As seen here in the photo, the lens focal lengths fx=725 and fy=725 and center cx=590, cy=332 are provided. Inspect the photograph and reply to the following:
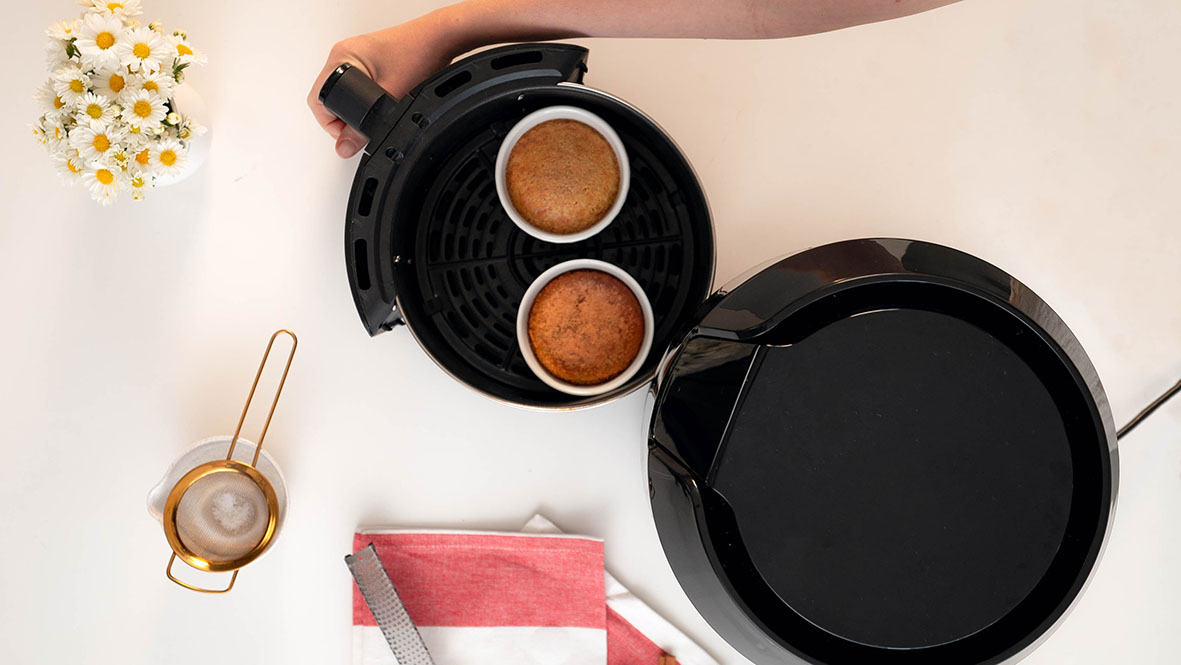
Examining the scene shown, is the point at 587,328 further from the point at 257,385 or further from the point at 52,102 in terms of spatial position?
the point at 52,102

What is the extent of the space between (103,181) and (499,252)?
1.14ft

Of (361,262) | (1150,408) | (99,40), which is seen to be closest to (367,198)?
(361,262)

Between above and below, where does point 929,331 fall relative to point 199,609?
above

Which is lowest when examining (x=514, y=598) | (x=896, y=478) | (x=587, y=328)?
(x=514, y=598)

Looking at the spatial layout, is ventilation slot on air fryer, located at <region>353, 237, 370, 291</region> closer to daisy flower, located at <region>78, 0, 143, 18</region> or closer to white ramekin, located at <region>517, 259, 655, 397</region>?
white ramekin, located at <region>517, 259, 655, 397</region>

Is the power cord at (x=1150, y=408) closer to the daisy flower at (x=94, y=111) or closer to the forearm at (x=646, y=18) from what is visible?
the forearm at (x=646, y=18)

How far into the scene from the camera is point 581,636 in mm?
745

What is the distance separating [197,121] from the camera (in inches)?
28.3

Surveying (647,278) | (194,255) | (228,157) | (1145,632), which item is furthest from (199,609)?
(1145,632)

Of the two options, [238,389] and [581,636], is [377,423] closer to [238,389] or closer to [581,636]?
[238,389]

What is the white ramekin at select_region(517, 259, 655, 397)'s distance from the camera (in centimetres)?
65

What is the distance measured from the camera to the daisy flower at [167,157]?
639 millimetres

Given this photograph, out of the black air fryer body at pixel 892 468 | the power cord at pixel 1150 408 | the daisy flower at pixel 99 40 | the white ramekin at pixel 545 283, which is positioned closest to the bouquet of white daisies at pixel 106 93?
the daisy flower at pixel 99 40

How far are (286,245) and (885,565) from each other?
0.63 metres
